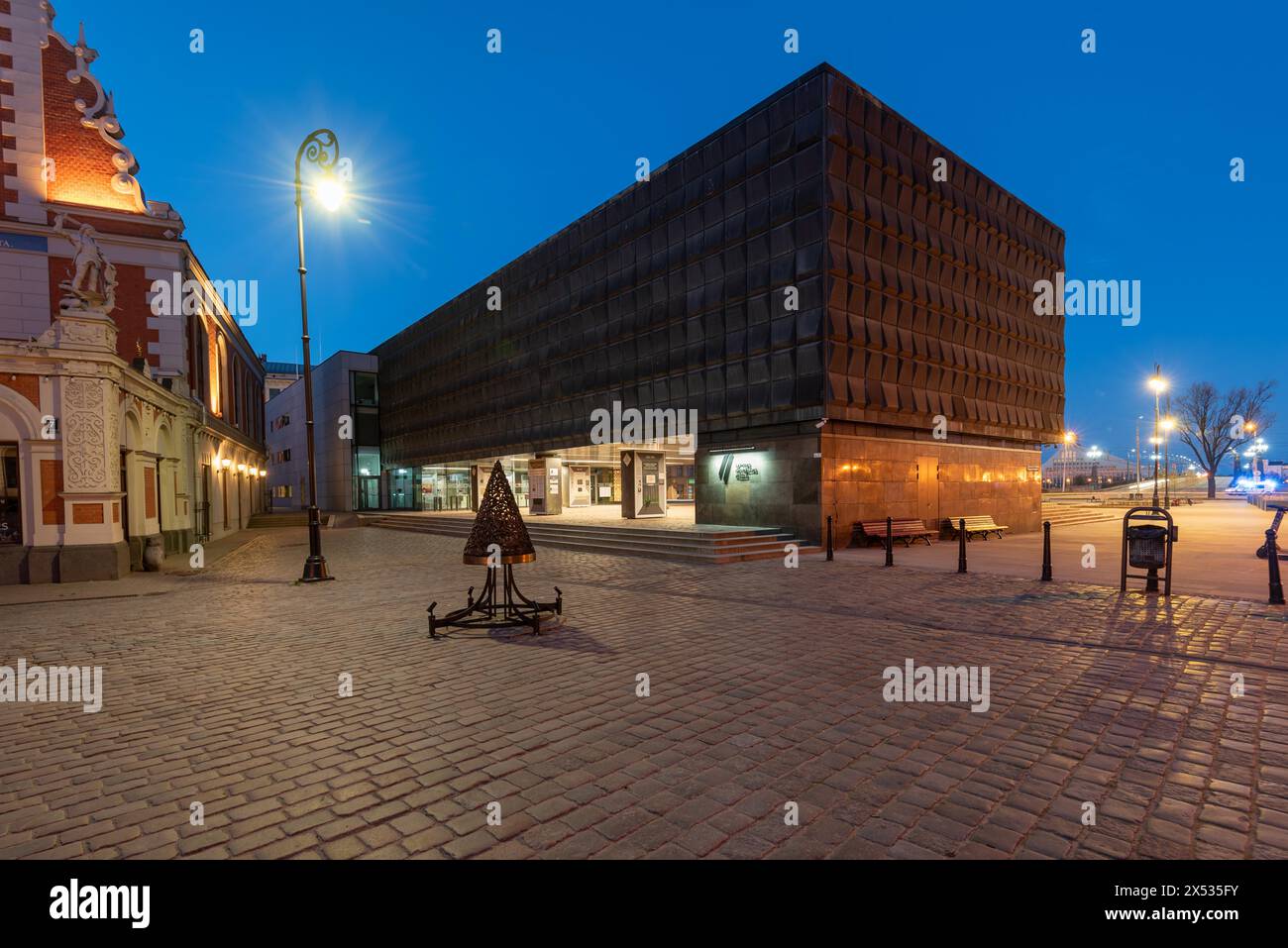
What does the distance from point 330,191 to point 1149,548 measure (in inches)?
702

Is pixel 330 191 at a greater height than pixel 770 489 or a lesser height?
greater

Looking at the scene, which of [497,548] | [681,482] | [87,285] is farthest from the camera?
[681,482]

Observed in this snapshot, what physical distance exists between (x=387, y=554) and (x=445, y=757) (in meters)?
17.2

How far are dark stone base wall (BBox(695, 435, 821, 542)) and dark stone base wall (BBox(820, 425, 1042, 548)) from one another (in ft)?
1.74

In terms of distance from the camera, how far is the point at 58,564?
535 inches

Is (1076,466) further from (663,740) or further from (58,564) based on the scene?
(58,564)

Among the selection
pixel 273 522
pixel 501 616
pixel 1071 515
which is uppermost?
pixel 501 616

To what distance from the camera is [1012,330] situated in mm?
27500

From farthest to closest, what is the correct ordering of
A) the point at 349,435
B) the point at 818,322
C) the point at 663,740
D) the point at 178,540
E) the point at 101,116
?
1. the point at 349,435
2. the point at 178,540
3. the point at 101,116
4. the point at 818,322
5. the point at 663,740

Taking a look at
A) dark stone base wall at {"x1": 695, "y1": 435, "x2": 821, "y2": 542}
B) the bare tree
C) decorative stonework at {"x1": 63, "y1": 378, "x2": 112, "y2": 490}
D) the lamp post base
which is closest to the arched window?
decorative stonework at {"x1": 63, "y1": 378, "x2": 112, "y2": 490}

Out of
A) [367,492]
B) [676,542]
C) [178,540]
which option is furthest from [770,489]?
[367,492]

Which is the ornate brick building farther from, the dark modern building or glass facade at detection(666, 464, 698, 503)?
glass facade at detection(666, 464, 698, 503)
